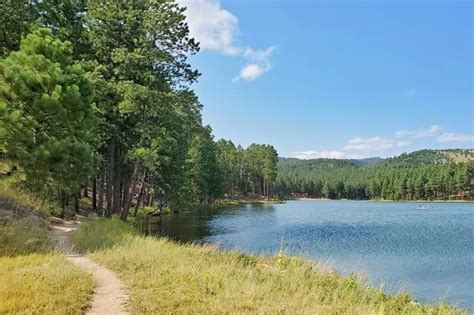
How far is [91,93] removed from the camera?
Answer: 68.8ft

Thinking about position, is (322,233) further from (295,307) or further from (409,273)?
(295,307)

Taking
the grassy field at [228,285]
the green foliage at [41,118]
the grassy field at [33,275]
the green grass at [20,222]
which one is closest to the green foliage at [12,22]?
the green foliage at [41,118]

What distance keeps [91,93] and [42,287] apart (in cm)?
1380

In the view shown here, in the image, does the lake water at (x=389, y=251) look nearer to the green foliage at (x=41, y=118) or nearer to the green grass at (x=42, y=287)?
the green foliage at (x=41, y=118)

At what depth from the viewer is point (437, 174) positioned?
154m

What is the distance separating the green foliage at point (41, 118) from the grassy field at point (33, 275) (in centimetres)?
235

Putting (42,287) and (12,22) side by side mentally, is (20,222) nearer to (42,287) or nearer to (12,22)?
(42,287)

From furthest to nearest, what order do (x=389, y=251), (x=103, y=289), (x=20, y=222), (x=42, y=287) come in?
(x=389, y=251), (x=20, y=222), (x=103, y=289), (x=42, y=287)

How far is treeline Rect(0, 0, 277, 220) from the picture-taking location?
17328 millimetres

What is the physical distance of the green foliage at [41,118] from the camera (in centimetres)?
1697

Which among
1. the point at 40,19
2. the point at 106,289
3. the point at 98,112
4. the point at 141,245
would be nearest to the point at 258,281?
the point at 106,289

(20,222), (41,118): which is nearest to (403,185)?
(41,118)

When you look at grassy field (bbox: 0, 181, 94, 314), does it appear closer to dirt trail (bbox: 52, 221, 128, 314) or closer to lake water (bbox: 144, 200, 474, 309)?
dirt trail (bbox: 52, 221, 128, 314)

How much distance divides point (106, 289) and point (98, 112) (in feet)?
64.8
